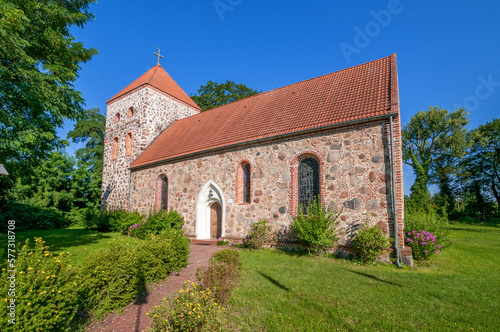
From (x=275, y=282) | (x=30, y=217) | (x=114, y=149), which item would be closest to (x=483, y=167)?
(x=275, y=282)

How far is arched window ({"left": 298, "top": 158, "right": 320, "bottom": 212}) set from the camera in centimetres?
905

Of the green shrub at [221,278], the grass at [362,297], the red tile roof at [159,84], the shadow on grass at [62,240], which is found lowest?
the grass at [362,297]

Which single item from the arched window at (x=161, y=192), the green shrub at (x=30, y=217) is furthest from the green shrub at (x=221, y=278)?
the green shrub at (x=30, y=217)

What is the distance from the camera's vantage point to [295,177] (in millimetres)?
9344

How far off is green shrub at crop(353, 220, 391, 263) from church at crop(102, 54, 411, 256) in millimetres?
257

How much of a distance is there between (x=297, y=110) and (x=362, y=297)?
7721mm

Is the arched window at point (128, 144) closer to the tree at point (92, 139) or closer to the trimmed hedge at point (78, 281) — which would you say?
the tree at point (92, 139)

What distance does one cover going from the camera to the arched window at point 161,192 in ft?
47.2

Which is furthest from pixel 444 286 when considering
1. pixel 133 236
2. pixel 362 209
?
pixel 133 236

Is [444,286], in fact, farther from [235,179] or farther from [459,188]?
[459,188]

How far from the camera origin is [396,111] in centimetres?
752

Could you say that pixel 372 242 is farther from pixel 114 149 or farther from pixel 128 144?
pixel 114 149

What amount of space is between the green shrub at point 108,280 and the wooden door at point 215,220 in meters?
7.81

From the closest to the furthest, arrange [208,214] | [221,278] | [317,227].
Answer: [221,278], [317,227], [208,214]
